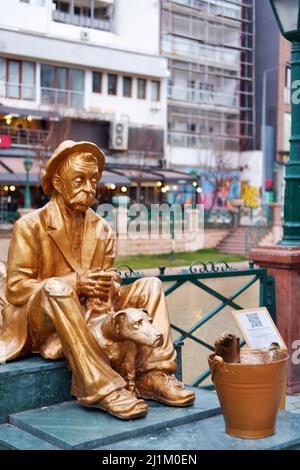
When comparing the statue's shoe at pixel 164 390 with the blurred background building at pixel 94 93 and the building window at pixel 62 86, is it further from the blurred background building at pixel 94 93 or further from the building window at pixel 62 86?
the building window at pixel 62 86

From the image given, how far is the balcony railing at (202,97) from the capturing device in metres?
34.9

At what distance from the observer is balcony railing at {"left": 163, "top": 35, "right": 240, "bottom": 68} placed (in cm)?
3341

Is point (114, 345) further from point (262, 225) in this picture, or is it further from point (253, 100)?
point (253, 100)

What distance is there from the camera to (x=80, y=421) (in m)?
3.86

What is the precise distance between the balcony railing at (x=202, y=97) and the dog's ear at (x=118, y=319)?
31.3 meters

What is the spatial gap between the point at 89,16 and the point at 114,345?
21.8 meters

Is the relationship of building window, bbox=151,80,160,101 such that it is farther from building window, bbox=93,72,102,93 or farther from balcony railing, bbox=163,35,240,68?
building window, bbox=93,72,102,93

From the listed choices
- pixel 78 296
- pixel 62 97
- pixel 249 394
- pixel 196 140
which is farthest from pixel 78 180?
pixel 196 140

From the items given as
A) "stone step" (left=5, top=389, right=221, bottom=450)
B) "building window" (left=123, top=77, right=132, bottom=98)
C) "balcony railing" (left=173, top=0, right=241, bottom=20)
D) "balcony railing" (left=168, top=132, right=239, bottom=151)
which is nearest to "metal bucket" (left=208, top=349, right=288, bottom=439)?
"stone step" (left=5, top=389, right=221, bottom=450)

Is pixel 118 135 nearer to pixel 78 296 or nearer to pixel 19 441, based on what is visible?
pixel 78 296

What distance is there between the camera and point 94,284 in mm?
4180

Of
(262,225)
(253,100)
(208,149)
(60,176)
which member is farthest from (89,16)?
(60,176)

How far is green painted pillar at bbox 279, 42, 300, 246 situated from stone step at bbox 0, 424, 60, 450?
3.51 metres
